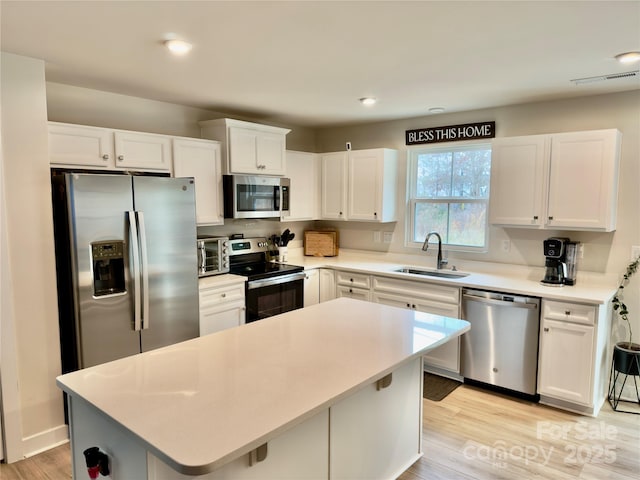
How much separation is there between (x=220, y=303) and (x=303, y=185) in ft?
5.68

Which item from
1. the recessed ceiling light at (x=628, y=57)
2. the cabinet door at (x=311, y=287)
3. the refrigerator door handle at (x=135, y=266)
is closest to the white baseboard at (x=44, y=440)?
the refrigerator door handle at (x=135, y=266)

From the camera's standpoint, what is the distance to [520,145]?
3375 mm

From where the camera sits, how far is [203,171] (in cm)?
360

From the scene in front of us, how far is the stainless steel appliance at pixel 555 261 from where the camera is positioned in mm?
3291

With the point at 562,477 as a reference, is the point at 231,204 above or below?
above

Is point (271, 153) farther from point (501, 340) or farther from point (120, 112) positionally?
point (501, 340)

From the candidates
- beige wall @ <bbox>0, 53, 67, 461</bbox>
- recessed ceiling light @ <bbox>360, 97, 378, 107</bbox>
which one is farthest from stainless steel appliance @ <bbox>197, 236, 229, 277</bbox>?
recessed ceiling light @ <bbox>360, 97, 378, 107</bbox>

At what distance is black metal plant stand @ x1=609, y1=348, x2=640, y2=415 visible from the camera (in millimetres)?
2994

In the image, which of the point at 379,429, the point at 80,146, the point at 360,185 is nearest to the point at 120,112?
the point at 80,146

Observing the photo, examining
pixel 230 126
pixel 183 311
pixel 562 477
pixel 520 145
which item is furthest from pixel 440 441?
pixel 230 126

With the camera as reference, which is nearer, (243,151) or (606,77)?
(606,77)

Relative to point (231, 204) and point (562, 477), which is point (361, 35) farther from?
point (562, 477)

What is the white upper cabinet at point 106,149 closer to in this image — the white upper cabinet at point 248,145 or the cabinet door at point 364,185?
the white upper cabinet at point 248,145

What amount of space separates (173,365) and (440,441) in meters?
1.87
